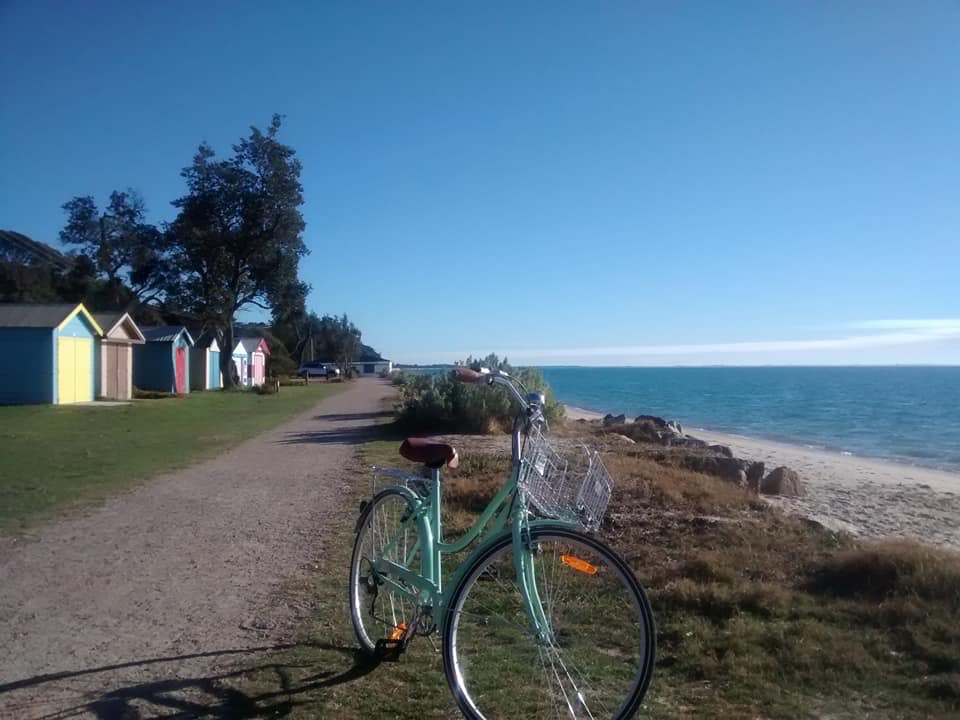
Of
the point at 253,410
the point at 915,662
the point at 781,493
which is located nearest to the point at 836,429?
the point at 253,410

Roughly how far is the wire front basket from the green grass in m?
6.45

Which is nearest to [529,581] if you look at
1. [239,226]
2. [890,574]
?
[890,574]

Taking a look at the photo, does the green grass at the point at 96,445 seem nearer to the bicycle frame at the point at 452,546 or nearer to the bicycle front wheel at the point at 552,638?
the bicycle frame at the point at 452,546

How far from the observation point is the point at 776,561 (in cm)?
679

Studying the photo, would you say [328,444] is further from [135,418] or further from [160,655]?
[160,655]

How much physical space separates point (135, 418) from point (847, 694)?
23.8m

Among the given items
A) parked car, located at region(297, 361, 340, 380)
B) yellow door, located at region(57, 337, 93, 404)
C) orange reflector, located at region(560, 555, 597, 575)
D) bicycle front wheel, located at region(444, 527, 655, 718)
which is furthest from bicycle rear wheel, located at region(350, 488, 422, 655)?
parked car, located at region(297, 361, 340, 380)

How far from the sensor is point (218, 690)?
4305 millimetres

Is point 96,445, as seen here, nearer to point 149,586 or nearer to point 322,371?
point 149,586

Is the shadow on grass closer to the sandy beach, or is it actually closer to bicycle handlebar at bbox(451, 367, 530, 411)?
bicycle handlebar at bbox(451, 367, 530, 411)

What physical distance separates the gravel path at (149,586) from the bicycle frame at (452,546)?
3.77ft

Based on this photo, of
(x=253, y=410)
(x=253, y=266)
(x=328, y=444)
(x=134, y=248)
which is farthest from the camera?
(x=134, y=248)

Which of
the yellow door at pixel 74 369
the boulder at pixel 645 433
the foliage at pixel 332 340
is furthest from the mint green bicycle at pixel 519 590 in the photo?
the foliage at pixel 332 340

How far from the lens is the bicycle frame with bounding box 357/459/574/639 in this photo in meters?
3.75
